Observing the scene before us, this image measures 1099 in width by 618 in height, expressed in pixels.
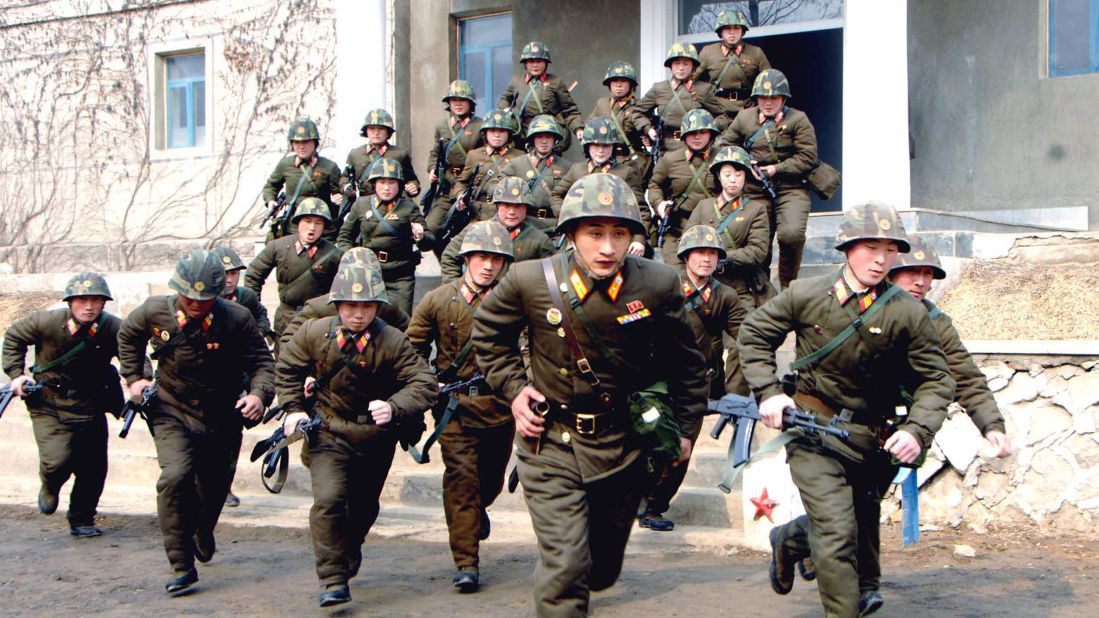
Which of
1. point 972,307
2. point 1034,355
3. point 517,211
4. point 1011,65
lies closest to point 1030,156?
point 1011,65

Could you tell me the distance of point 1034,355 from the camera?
8234 mm

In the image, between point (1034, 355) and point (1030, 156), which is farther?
point (1030, 156)

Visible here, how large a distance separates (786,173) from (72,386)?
230 inches

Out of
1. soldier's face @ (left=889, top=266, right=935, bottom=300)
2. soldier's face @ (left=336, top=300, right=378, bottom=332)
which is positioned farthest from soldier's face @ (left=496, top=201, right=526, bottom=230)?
soldier's face @ (left=889, top=266, right=935, bottom=300)

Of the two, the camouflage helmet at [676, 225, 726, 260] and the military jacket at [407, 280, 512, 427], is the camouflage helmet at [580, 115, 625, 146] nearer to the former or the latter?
the camouflage helmet at [676, 225, 726, 260]

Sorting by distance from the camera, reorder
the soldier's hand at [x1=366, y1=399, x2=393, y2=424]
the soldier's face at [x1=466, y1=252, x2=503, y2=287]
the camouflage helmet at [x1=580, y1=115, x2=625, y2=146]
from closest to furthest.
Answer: the soldier's hand at [x1=366, y1=399, x2=393, y2=424]
the soldier's face at [x1=466, y1=252, x2=503, y2=287]
the camouflage helmet at [x1=580, y1=115, x2=625, y2=146]

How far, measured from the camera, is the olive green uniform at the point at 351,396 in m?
6.81

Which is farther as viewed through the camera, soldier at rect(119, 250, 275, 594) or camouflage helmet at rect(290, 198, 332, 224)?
camouflage helmet at rect(290, 198, 332, 224)

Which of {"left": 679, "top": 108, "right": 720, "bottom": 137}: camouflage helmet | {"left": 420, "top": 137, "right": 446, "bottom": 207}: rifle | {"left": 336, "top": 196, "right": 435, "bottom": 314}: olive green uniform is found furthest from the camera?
{"left": 420, "top": 137, "right": 446, "bottom": 207}: rifle

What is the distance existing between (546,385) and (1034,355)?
14.2 feet

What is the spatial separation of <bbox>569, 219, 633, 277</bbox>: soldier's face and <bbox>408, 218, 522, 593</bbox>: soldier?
89.2 inches


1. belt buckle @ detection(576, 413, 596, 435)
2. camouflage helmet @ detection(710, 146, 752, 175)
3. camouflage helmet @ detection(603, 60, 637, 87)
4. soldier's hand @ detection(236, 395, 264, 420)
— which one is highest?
camouflage helmet @ detection(603, 60, 637, 87)

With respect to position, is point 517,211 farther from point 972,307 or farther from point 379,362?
point 972,307

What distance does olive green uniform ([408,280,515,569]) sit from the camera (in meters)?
7.24
